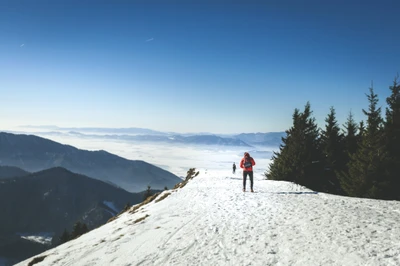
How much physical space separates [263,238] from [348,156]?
107 ft

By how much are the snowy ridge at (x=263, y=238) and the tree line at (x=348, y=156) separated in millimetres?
12725

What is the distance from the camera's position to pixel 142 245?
32.7ft

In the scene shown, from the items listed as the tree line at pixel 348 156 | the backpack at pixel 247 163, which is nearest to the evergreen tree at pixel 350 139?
the tree line at pixel 348 156

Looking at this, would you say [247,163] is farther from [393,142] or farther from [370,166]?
[393,142]

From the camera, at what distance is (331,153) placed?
35.6 metres

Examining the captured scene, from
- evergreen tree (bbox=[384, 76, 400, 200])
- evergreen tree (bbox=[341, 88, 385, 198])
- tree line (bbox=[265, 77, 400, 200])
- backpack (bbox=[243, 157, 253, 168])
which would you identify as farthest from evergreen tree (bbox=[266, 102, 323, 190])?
backpack (bbox=[243, 157, 253, 168])

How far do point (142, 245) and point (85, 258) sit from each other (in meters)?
2.33

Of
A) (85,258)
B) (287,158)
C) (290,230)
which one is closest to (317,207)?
(290,230)

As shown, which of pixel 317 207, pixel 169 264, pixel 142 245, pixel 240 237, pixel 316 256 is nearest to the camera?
pixel 316 256

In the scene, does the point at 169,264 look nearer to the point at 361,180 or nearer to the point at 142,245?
the point at 142,245

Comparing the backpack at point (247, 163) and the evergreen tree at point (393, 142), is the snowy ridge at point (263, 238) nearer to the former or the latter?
the backpack at point (247, 163)

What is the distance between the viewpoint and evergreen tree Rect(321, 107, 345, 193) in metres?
34.5

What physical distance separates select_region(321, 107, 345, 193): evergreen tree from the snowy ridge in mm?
22374

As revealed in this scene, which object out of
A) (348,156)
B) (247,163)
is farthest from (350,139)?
(247,163)
